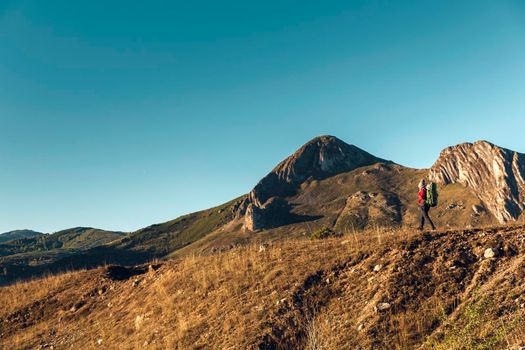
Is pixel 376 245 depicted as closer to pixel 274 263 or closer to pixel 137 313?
pixel 274 263

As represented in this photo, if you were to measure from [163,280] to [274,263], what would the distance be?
18.2ft

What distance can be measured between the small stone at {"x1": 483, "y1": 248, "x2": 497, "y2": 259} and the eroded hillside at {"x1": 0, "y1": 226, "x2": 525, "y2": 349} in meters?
0.03

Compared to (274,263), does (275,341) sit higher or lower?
lower

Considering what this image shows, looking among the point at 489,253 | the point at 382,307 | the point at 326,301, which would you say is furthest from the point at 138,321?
the point at 489,253

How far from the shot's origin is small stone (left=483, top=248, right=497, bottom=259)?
10.8 m

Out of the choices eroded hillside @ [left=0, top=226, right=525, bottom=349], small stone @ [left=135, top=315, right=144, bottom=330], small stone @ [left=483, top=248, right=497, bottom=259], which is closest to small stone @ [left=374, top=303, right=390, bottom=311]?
eroded hillside @ [left=0, top=226, right=525, bottom=349]

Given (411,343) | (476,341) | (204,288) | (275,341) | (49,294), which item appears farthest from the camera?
(49,294)

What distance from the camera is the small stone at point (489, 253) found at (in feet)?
35.4

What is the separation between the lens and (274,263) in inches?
595

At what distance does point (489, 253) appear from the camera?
10867mm

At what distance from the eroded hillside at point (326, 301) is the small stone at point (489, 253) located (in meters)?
0.03

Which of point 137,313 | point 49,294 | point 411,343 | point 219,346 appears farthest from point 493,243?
point 49,294

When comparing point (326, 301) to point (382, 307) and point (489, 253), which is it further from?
point (489, 253)

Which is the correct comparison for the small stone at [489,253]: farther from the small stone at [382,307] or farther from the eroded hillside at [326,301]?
the small stone at [382,307]
